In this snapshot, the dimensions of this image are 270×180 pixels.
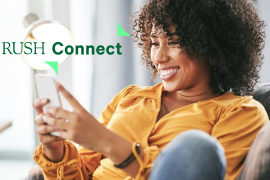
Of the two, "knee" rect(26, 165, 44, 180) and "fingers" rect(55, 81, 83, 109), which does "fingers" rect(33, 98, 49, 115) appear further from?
"knee" rect(26, 165, 44, 180)

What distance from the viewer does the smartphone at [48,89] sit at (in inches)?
34.7

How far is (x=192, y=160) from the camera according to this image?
2.60ft

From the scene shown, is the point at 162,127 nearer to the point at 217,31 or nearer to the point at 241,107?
the point at 241,107

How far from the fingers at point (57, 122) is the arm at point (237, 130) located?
1.48 ft

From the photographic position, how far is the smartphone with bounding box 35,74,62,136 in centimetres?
88

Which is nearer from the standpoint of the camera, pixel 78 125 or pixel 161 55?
pixel 78 125

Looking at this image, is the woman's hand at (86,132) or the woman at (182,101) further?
the woman at (182,101)

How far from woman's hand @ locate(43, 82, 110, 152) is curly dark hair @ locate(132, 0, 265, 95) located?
454 millimetres

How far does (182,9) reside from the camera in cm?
118

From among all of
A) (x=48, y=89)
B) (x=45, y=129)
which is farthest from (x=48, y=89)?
(x=45, y=129)

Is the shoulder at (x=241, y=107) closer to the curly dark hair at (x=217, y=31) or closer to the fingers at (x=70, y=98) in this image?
the curly dark hair at (x=217, y=31)

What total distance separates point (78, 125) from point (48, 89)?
0.13 meters

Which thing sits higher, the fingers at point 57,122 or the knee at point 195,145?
the fingers at point 57,122

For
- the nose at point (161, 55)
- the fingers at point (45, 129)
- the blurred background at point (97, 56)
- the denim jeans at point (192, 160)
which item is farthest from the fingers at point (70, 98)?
the blurred background at point (97, 56)
